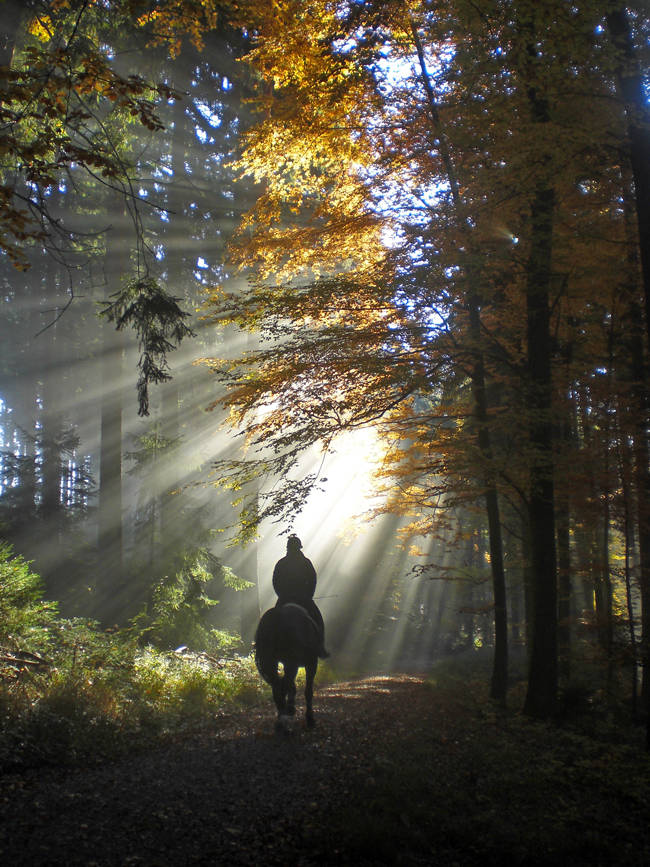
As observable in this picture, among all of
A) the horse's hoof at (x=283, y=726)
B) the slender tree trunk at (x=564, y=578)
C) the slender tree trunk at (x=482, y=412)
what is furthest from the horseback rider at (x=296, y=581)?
the slender tree trunk at (x=564, y=578)

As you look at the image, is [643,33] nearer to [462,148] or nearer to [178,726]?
[462,148]

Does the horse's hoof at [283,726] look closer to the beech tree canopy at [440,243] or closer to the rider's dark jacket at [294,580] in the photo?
the rider's dark jacket at [294,580]

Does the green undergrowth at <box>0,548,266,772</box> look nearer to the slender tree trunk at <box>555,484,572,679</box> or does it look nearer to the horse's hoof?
the horse's hoof

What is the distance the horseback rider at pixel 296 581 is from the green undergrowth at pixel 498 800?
80.3 inches

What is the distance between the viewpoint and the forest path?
12.7 ft

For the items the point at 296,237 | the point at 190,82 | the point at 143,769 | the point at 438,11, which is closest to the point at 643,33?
the point at 438,11

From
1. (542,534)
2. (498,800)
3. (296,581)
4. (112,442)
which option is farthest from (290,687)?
(112,442)

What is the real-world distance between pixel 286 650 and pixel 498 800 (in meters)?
3.32

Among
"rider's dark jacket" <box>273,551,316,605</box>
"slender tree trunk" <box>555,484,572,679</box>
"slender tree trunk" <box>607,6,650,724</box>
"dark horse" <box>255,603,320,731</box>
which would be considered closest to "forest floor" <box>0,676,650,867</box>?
"dark horse" <box>255,603,320,731</box>

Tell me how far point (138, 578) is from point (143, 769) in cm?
1060

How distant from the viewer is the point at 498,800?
499 cm

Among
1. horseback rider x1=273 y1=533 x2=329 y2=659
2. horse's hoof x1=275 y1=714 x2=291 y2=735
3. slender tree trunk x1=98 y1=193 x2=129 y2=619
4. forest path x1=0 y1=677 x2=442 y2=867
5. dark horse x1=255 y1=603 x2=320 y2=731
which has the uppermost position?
slender tree trunk x1=98 y1=193 x2=129 y2=619

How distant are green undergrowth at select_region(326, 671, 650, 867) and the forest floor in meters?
0.02

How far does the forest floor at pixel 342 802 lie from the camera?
397 centimetres
